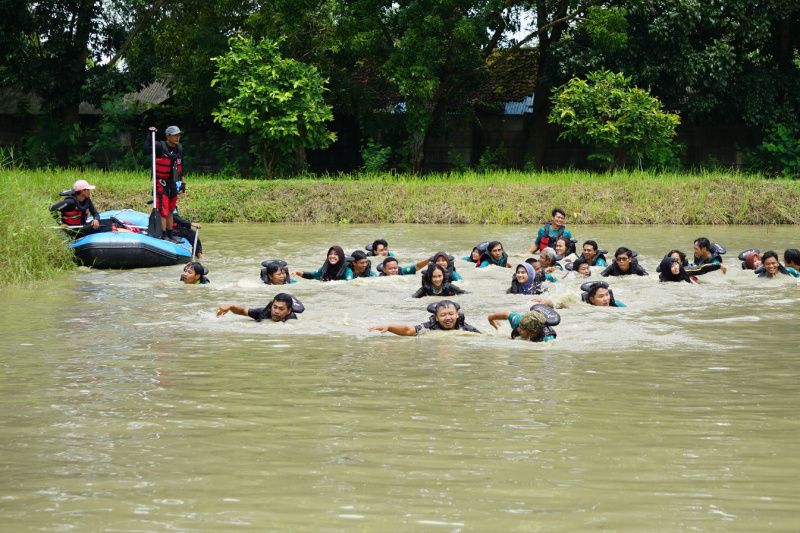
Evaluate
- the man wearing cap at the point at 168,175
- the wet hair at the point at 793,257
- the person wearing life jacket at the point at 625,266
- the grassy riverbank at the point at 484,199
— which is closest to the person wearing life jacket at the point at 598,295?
the person wearing life jacket at the point at 625,266

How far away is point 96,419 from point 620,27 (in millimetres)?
24016

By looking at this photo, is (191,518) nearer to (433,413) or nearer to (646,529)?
(646,529)

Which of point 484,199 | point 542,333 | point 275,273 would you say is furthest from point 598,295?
point 484,199

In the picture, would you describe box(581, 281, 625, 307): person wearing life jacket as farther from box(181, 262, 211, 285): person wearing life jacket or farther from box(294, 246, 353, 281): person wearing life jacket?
box(181, 262, 211, 285): person wearing life jacket

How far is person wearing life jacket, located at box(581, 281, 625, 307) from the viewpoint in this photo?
13.5m

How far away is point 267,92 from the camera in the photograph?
95.5 feet

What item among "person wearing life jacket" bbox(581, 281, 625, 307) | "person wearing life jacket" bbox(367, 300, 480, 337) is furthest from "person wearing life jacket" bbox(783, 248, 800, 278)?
"person wearing life jacket" bbox(367, 300, 480, 337)

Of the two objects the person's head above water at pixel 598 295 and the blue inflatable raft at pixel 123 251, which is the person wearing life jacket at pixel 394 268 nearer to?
the person's head above water at pixel 598 295

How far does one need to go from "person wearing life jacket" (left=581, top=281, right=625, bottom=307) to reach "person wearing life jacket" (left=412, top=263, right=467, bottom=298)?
1.89 m

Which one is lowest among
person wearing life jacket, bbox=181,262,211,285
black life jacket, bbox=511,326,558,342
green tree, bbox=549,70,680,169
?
person wearing life jacket, bbox=181,262,211,285

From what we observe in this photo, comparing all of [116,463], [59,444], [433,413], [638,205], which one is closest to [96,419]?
[59,444]

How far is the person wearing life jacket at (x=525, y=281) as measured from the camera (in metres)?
14.9

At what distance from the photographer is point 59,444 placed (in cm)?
671

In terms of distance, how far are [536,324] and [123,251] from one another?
29.0 ft
